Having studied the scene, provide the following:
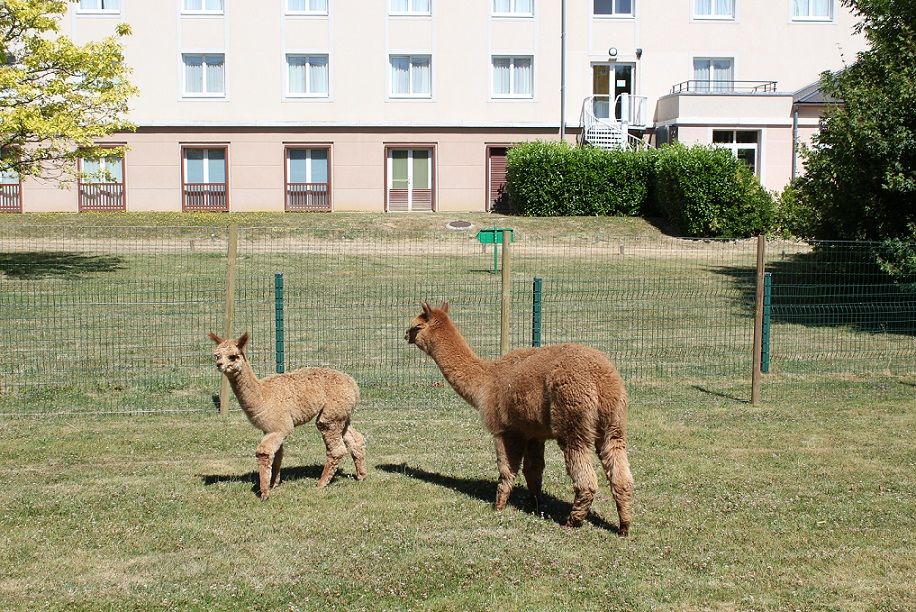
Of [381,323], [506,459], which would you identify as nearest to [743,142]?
[381,323]

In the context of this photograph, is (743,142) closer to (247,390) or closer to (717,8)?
(717,8)

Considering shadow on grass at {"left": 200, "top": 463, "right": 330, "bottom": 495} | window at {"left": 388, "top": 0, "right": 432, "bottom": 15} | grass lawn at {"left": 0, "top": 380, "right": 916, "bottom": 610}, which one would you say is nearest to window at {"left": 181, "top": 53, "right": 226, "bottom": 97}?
window at {"left": 388, "top": 0, "right": 432, "bottom": 15}

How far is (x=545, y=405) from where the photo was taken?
745cm

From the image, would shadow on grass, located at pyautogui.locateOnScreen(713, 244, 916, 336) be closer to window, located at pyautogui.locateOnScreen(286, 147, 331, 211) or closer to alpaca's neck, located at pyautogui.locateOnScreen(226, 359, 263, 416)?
alpaca's neck, located at pyautogui.locateOnScreen(226, 359, 263, 416)

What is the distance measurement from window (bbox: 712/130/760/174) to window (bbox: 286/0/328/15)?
15394mm

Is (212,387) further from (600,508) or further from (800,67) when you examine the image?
(800,67)

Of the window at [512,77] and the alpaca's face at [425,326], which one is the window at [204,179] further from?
the alpaca's face at [425,326]

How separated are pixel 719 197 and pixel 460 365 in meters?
24.1

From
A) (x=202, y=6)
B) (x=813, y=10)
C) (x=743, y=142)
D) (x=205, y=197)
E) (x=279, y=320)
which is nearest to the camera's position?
(x=279, y=320)

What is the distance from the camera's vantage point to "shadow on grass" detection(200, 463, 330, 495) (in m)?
8.71

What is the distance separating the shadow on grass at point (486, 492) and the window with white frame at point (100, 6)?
32.5 metres

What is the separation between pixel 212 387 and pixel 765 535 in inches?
297

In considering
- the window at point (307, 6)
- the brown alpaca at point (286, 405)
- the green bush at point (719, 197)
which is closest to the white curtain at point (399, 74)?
the window at point (307, 6)

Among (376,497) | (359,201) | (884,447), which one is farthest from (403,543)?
(359,201)
